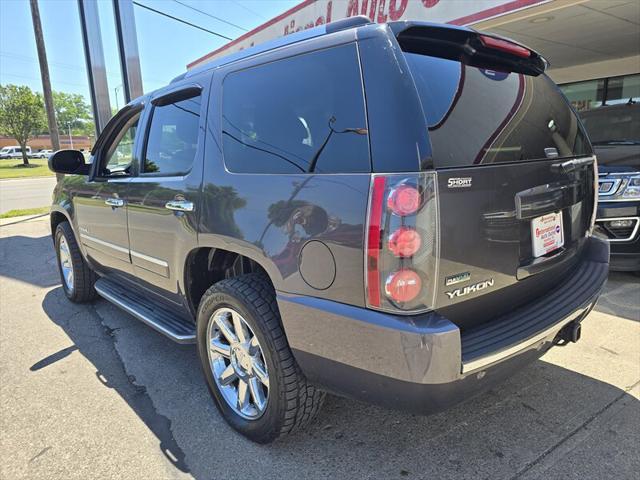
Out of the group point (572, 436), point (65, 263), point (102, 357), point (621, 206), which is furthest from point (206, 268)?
point (621, 206)

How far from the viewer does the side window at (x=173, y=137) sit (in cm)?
284

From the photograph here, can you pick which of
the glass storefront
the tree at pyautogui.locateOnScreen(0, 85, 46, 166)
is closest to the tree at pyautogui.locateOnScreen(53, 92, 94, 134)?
the tree at pyautogui.locateOnScreen(0, 85, 46, 166)

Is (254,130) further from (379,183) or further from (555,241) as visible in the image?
(555,241)

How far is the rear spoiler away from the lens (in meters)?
1.97

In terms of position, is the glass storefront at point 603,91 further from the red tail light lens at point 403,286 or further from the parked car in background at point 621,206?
the red tail light lens at point 403,286

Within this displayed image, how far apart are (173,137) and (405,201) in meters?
1.98

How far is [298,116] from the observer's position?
2.16m

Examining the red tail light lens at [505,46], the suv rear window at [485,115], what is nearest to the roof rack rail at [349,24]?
the suv rear window at [485,115]

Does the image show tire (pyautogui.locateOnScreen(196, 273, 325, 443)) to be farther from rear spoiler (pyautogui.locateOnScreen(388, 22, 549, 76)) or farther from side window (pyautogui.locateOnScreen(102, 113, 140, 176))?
side window (pyautogui.locateOnScreen(102, 113, 140, 176))

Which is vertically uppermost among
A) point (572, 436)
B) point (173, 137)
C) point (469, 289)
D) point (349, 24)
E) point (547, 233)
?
point (349, 24)

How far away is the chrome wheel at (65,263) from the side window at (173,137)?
208 cm

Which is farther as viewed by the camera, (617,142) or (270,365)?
(617,142)

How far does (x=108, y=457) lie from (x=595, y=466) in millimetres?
2395

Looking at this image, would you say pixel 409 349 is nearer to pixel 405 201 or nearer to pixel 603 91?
pixel 405 201
